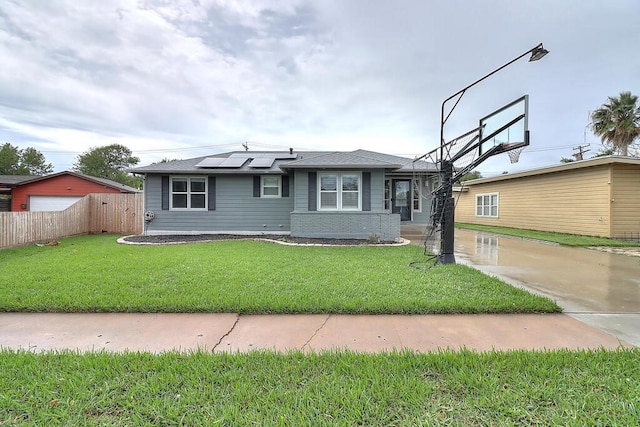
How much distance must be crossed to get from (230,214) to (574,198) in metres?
14.7

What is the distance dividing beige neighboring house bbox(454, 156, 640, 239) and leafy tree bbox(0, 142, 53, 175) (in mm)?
Result: 55810

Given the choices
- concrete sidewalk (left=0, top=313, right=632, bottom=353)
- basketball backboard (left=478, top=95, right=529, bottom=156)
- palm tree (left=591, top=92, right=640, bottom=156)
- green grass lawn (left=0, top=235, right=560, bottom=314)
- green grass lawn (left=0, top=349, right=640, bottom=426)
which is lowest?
concrete sidewalk (left=0, top=313, right=632, bottom=353)

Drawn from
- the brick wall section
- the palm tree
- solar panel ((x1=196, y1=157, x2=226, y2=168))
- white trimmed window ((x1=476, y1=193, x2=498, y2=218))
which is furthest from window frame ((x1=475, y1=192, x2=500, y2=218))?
solar panel ((x1=196, y1=157, x2=226, y2=168))

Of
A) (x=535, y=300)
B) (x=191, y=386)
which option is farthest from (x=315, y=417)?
(x=535, y=300)

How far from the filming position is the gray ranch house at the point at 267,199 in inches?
418

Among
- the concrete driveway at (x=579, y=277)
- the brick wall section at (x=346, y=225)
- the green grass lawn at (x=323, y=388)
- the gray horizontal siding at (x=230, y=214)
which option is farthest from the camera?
the gray horizontal siding at (x=230, y=214)

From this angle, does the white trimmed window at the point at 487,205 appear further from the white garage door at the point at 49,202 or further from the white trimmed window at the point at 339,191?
the white garage door at the point at 49,202

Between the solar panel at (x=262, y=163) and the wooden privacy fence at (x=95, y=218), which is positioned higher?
the solar panel at (x=262, y=163)

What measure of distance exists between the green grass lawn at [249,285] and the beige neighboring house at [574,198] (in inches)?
363

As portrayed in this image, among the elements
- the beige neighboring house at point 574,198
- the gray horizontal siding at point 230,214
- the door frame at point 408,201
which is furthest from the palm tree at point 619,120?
the gray horizontal siding at point 230,214

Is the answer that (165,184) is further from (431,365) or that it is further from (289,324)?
(431,365)

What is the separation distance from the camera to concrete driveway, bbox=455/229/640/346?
3.68 m

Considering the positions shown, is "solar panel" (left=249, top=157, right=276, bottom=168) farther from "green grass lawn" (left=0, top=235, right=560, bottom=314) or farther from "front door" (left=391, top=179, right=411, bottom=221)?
"front door" (left=391, top=179, right=411, bottom=221)

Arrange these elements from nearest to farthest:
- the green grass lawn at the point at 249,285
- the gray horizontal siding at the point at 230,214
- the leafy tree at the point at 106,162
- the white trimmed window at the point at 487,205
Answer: the green grass lawn at the point at 249,285 → the gray horizontal siding at the point at 230,214 → the white trimmed window at the point at 487,205 → the leafy tree at the point at 106,162
